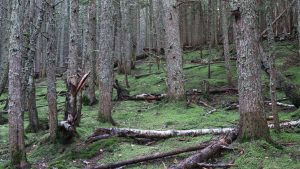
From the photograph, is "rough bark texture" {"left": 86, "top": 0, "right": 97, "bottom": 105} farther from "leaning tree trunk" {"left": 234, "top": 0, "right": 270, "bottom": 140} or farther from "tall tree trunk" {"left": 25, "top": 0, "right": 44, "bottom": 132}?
"leaning tree trunk" {"left": 234, "top": 0, "right": 270, "bottom": 140}

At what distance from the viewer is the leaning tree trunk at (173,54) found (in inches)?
583

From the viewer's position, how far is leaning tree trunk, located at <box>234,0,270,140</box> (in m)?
6.93

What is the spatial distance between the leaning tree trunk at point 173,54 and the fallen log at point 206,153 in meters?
7.37

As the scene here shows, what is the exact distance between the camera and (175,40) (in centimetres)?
1496

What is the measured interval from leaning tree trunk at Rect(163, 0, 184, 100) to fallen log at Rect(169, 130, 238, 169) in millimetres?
7369

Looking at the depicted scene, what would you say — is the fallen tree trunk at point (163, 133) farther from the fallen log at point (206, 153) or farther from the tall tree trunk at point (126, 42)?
the tall tree trunk at point (126, 42)

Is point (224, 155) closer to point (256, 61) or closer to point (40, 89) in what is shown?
point (256, 61)

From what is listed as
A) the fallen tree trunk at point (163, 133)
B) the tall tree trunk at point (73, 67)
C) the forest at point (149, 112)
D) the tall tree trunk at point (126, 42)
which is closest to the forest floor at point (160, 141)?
the forest at point (149, 112)

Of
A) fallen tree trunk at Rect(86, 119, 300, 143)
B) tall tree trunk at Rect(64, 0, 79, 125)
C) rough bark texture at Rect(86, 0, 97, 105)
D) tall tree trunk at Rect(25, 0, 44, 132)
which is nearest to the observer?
fallen tree trunk at Rect(86, 119, 300, 143)

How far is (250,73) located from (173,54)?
812cm

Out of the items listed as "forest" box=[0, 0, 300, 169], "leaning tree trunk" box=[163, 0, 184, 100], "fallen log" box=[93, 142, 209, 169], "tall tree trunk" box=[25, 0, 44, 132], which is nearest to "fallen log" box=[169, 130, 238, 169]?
"forest" box=[0, 0, 300, 169]

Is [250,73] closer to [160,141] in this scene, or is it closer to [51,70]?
[160,141]

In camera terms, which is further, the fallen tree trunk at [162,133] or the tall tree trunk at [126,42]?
the tall tree trunk at [126,42]

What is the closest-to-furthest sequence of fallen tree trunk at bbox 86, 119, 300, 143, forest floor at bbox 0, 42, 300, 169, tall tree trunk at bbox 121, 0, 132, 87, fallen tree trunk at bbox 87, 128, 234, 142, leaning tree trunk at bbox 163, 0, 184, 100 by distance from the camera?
forest floor at bbox 0, 42, 300, 169
fallen tree trunk at bbox 86, 119, 300, 143
fallen tree trunk at bbox 87, 128, 234, 142
leaning tree trunk at bbox 163, 0, 184, 100
tall tree trunk at bbox 121, 0, 132, 87
